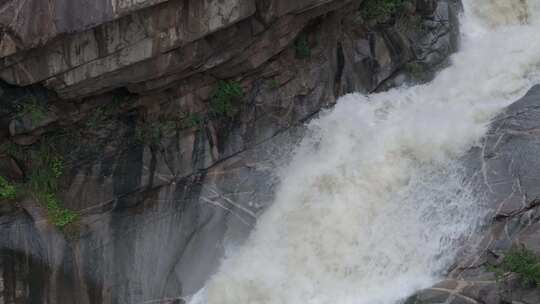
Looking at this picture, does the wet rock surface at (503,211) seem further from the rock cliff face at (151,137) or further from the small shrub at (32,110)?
the small shrub at (32,110)

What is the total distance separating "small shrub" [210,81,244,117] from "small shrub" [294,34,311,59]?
4.55 feet

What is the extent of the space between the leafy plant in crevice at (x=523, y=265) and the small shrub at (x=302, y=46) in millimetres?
5255

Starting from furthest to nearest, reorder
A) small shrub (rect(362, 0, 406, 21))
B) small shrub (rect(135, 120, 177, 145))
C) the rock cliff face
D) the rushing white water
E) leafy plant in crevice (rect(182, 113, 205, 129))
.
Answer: small shrub (rect(362, 0, 406, 21)) < leafy plant in crevice (rect(182, 113, 205, 129)) < small shrub (rect(135, 120, 177, 145)) < the rushing white water < the rock cliff face

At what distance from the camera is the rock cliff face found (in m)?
9.75

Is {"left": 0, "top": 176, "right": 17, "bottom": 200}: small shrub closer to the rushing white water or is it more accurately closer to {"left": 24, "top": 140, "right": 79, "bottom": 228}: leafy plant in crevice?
{"left": 24, "top": 140, "right": 79, "bottom": 228}: leafy plant in crevice

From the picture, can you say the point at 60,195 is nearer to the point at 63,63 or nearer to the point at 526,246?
the point at 63,63

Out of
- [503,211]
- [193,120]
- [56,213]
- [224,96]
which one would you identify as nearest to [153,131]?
[193,120]

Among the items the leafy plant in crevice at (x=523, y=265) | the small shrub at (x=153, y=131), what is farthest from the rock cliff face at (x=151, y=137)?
the leafy plant in crevice at (x=523, y=265)

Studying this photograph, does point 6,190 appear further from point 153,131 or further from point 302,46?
point 302,46

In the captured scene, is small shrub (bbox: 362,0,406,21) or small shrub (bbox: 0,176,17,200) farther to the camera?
small shrub (bbox: 362,0,406,21)

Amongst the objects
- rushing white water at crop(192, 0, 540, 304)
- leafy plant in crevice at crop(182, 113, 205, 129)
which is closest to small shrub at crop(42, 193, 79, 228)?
leafy plant in crevice at crop(182, 113, 205, 129)

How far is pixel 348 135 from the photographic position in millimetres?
12008

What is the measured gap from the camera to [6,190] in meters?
10.3

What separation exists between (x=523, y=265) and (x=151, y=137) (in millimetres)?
6455
